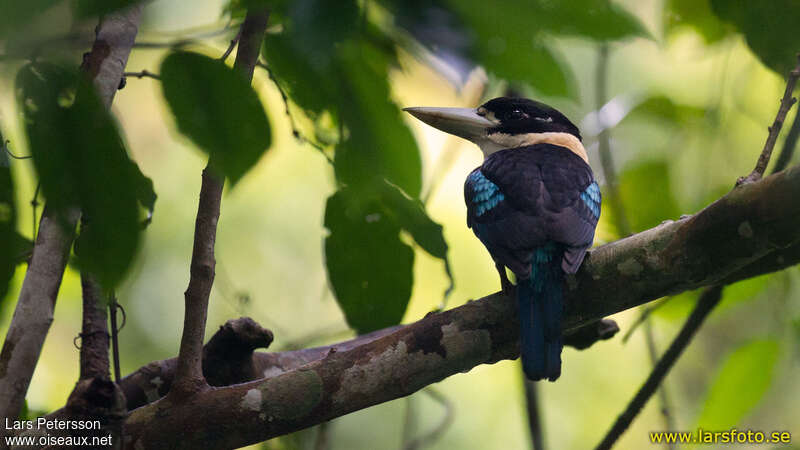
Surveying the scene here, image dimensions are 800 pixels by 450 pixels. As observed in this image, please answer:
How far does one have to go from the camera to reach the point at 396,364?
2.43 metres

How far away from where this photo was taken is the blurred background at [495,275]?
3.62 meters

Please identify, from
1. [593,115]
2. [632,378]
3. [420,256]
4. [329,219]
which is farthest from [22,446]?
[632,378]

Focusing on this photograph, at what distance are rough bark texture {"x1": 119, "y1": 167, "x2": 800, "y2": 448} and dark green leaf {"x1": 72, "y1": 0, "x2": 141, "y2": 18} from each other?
4.58 feet

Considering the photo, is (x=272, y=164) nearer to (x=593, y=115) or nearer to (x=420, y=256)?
(x=420, y=256)

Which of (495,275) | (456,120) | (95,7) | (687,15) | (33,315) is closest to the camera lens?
(95,7)

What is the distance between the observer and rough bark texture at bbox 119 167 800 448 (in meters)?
2.32

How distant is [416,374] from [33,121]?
141 cm

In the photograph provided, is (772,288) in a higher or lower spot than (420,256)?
lower

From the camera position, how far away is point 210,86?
147 centimetres

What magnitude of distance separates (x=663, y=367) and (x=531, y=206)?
0.90 meters

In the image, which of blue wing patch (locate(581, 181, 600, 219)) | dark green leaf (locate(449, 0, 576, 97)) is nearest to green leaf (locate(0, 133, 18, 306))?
dark green leaf (locate(449, 0, 576, 97))

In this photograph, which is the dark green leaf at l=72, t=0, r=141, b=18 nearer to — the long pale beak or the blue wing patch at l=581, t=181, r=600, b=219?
the blue wing patch at l=581, t=181, r=600, b=219

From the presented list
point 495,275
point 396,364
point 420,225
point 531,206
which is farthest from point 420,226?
point 495,275

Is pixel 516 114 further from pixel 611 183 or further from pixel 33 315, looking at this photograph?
pixel 33 315
